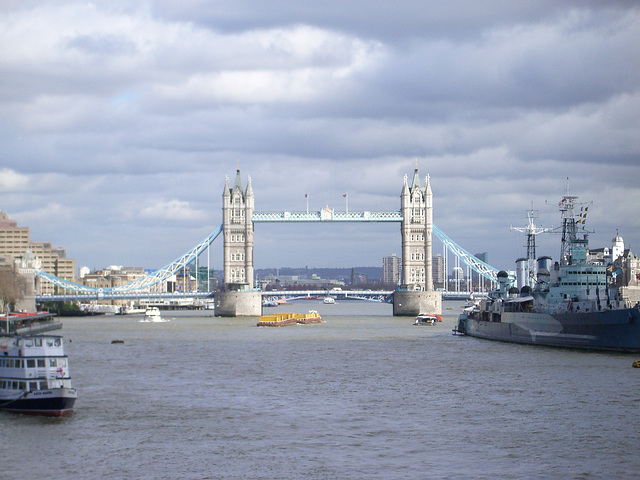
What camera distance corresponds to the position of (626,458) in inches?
1000

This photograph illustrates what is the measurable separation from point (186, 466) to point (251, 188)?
4223 inches

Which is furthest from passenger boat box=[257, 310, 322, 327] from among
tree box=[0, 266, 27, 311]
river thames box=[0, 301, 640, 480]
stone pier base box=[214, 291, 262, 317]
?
river thames box=[0, 301, 640, 480]

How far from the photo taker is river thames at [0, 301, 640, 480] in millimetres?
24688

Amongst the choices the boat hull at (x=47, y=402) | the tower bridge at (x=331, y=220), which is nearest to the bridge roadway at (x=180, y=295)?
the tower bridge at (x=331, y=220)

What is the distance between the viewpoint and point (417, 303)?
389 feet

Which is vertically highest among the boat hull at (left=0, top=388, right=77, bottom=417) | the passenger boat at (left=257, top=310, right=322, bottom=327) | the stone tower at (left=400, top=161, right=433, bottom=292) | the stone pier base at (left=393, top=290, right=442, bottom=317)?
the stone tower at (left=400, top=161, right=433, bottom=292)

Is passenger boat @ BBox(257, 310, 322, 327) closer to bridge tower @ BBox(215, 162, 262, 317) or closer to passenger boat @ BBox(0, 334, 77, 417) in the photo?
bridge tower @ BBox(215, 162, 262, 317)

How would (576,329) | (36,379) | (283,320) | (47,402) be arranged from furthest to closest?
(283,320) < (576,329) < (36,379) < (47,402)

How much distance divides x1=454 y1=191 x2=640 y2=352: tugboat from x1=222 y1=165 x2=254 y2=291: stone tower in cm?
6232

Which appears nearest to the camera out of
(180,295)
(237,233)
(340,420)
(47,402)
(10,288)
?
(47,402)

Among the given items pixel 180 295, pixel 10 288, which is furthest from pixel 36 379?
pixel 180 295

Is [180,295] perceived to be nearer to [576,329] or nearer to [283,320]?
[283,320]

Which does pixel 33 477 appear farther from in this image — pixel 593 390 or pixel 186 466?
pixel 593 390

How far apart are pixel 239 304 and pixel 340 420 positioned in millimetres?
86612
